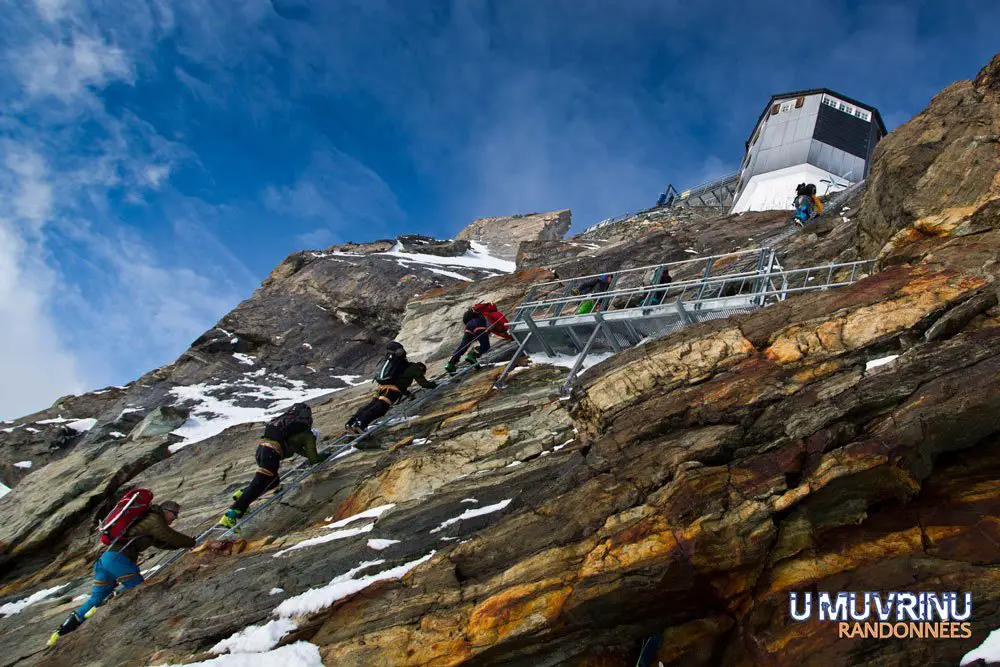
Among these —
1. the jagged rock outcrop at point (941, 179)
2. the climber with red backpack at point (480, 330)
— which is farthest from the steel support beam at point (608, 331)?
the jagged rock outcrop at point (941, 179)

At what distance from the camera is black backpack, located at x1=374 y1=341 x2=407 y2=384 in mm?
13195

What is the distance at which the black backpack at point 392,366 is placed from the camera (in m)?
13.2

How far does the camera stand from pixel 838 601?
5.46m

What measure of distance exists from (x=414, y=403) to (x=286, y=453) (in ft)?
9.14

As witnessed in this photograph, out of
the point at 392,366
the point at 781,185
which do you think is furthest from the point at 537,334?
the point at 781,185

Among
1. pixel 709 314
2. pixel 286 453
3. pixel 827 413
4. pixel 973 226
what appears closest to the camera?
pixel 827 413

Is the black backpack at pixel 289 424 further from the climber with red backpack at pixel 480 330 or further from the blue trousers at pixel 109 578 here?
the climber with red backpack at pixel 480 330

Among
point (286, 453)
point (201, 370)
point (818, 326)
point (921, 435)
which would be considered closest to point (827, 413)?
point (921, 435)

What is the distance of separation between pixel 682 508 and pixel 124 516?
875 centimetres

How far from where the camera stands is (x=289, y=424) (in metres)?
12.0

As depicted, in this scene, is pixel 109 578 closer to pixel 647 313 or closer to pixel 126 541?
pixel 126 541

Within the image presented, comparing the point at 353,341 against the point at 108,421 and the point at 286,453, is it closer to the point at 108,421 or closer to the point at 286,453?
the point at 108,421

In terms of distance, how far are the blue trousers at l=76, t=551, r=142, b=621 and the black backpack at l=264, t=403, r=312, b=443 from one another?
308 centimetres

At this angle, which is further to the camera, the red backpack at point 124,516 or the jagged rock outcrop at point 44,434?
the jagged rock outcrop at point 44,434
